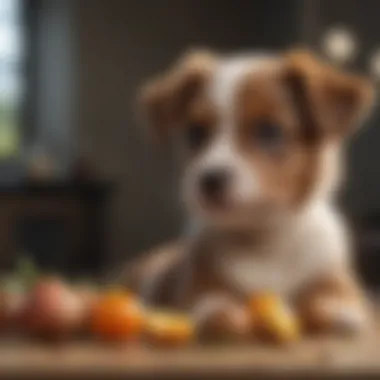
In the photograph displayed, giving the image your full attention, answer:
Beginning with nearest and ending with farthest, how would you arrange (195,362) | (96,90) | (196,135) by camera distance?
(195,362)
(196,135)
(96,90)

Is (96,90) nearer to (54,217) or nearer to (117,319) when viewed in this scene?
(54,217)

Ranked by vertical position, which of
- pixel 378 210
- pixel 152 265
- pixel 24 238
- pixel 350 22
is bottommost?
pixel 152 265

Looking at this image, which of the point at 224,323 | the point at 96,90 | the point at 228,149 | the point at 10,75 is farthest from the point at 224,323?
the point at 10,75

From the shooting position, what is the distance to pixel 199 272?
0.64m

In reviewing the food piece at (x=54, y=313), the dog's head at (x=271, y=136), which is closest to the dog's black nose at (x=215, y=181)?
the dog's head at (x=271, y=136)

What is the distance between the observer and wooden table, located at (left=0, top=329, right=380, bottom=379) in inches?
21.0

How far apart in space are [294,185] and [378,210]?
28.2 inches

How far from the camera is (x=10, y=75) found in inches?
78.2

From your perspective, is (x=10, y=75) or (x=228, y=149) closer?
(x=228, y=149)

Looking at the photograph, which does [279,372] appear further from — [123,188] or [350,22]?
[123,188]

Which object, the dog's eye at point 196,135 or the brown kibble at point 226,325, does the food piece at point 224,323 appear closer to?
the brown kibble at point 226,325

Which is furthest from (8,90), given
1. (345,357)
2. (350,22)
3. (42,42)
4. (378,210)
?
(345,357)

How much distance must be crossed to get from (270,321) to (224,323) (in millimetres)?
26

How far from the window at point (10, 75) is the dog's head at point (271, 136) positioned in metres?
1.35
